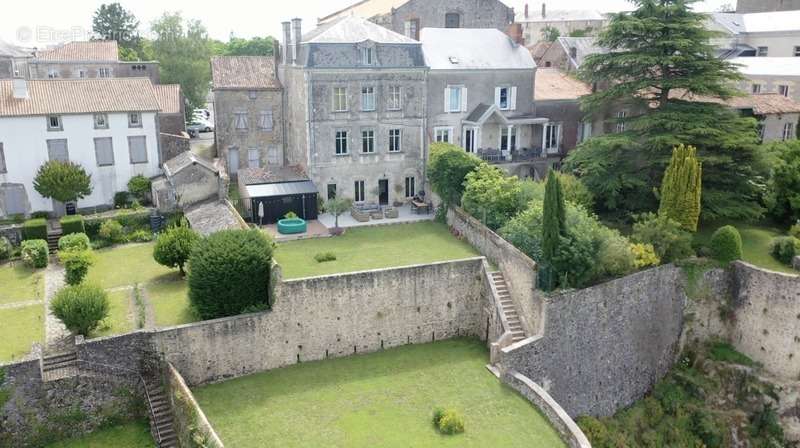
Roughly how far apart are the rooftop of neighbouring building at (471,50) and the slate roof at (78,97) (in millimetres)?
16896

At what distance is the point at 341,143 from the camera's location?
38.2 metres

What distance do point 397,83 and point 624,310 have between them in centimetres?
1844

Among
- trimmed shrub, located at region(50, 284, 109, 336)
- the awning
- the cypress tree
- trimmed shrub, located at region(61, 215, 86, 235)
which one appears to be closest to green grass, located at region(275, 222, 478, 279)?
the awning

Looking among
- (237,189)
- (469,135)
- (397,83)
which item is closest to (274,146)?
(237,189)

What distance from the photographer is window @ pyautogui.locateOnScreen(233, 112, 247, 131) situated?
41.5m

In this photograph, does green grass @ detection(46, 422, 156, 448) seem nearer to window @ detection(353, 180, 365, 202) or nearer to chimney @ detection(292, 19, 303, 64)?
window @ detection(353, 180, 365, 202)

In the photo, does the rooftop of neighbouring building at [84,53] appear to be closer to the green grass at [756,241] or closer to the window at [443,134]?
the window at [443,134]

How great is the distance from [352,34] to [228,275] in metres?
18.0

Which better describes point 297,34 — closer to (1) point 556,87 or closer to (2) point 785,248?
(1) point 556,87

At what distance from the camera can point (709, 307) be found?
31344mm

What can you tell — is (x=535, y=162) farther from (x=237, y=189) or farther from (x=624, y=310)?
(x=237, y=189)

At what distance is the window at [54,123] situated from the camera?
1384 inches

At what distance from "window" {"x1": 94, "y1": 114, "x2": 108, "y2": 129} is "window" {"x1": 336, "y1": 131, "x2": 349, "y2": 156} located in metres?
13.0

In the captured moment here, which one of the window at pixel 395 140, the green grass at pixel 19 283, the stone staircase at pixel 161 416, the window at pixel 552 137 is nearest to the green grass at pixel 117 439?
the stone staircase at pixel 161 416
